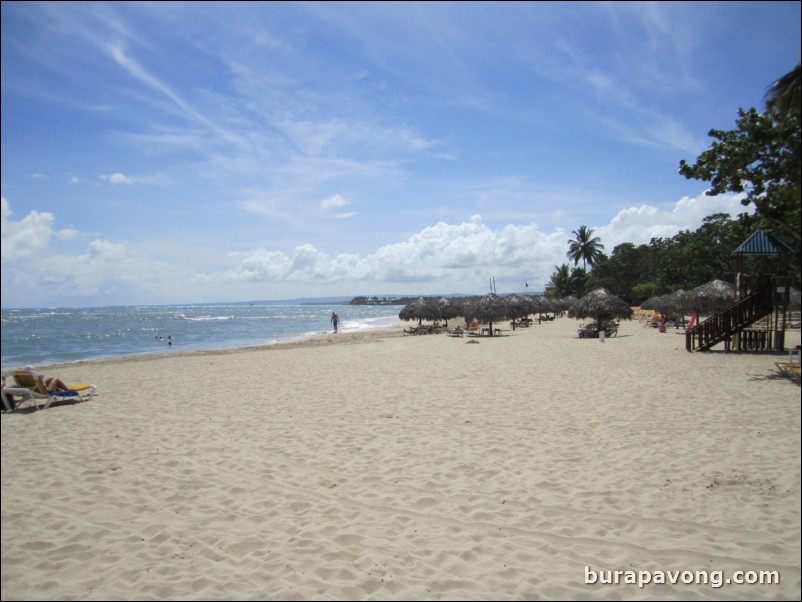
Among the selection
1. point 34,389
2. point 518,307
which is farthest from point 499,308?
point 34,389

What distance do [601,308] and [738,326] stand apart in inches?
307

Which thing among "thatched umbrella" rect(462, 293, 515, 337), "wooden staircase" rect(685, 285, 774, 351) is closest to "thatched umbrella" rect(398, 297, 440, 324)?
"thatched umbrella" rect(462, 293, 515, 337)

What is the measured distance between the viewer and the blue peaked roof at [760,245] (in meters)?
11.8

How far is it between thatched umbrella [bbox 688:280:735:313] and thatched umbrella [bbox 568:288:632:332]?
3064mm

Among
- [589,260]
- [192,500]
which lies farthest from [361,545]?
[589,260]

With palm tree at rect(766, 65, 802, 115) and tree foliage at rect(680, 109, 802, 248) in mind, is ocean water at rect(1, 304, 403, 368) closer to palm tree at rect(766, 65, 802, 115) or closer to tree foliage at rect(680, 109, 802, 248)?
palm tree at rect(766, 65, 802, 115)

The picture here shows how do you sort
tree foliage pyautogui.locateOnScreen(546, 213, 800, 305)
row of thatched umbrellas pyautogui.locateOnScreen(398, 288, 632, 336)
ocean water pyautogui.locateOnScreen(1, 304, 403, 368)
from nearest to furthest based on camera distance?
ocean water pyautogui.locateOnScreen(1, 304, 403, 368), row of thatched umbrellas pyautogui.locateOnScreen(398, 288, 632, 336), tree foliage pyautogui.locateOnScreen(546, 213, 800, 305)

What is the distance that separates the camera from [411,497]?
3.89 metres

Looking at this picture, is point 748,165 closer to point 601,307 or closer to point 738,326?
point 738,326

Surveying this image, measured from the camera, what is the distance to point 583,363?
1140 centimetres

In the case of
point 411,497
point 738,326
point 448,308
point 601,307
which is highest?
point 601,307

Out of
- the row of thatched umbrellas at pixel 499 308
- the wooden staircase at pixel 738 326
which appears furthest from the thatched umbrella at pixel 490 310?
the wooden staircase at pixel 738 326

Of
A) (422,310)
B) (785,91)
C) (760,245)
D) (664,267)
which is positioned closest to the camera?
(785,91)

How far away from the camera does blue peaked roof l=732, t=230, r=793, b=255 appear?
11.8 metres
